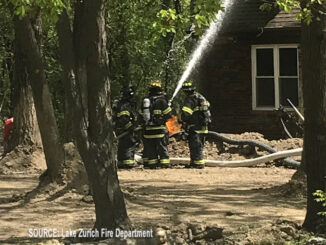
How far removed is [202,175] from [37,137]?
139 inches

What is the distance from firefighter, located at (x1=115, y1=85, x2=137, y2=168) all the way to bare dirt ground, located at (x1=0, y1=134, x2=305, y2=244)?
1.51 m

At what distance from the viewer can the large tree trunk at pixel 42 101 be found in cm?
1055

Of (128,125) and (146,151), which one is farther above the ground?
(128,125)

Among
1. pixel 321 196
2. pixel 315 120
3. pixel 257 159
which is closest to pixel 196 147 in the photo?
pixel 257 159

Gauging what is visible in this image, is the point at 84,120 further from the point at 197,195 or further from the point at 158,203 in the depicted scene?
the point at 197,195

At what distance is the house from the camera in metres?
19.7

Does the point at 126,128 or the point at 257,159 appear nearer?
the point at 126,128

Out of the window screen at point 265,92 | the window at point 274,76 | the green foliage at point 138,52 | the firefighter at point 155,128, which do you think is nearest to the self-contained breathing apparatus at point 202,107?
the firefighter at point 155,128

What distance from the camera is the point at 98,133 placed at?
7125 mm

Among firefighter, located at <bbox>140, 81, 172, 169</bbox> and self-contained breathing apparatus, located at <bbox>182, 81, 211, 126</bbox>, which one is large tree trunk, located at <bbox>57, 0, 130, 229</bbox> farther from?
self-contained breathing apparatus, located at <bbox>182, 81, 211, 126</bbox>

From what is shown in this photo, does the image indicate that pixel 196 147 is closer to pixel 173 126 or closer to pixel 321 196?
pixel 173 126

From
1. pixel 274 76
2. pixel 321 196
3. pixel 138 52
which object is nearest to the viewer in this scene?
pixel 321 196

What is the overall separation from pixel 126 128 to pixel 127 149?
51 cm

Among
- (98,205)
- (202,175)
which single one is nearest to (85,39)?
(98,205)
